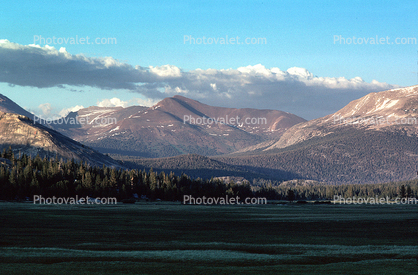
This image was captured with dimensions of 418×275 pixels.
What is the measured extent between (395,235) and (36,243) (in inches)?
2035

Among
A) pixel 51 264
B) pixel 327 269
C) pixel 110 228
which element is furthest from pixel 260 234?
pixel 51 264

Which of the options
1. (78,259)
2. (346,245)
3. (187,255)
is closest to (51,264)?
(78,259)

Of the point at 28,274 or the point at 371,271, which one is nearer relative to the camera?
the point at 28,274

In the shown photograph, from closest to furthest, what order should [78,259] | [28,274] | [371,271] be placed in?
[28,274] < [371,271] < [78,259]

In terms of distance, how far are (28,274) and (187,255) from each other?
16.9 meters

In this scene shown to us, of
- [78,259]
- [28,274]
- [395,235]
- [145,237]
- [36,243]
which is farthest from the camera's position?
[395,235]

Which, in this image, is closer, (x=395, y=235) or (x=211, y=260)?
(x=211, y=260)

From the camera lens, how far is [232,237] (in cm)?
6994

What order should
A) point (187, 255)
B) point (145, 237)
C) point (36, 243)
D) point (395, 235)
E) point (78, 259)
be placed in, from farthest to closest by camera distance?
point (395, 235), point (145, 237), point (36, 243), point (187, 255), point (78, 259)

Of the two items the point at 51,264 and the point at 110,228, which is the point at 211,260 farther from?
the point at 110,228

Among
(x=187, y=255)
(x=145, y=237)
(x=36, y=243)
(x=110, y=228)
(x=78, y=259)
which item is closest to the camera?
(x=78, y=259)

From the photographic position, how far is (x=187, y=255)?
51.0 metres

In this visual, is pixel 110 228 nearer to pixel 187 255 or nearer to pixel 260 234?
pixel 260 234

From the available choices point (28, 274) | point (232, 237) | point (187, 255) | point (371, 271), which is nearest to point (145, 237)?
point (232, 237)
